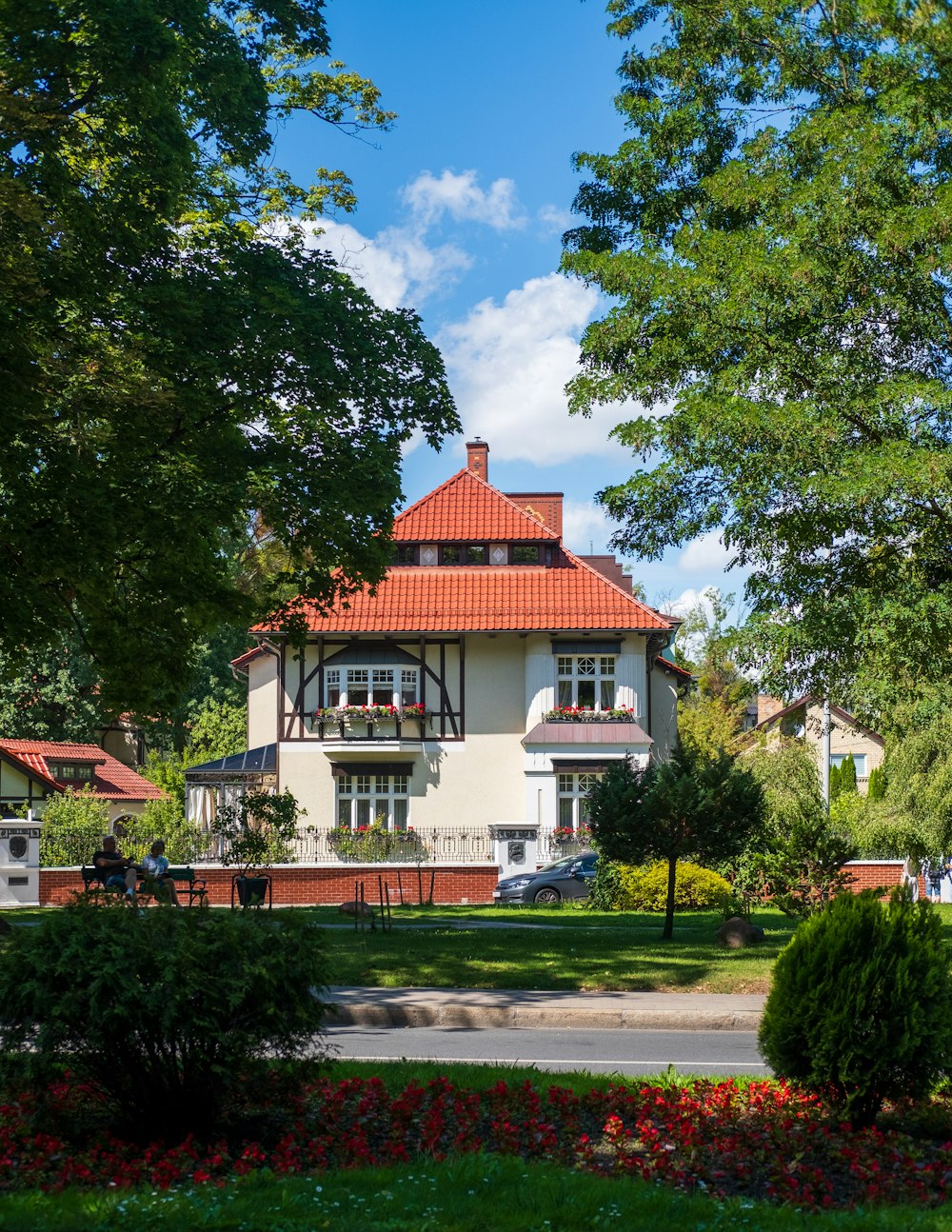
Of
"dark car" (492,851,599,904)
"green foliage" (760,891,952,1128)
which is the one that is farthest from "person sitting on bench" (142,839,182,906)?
"green foliage" (760,891,952,1128)

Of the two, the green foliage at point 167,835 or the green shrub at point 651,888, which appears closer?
the green shrub at point 651,888

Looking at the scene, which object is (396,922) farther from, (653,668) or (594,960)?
(653,668)

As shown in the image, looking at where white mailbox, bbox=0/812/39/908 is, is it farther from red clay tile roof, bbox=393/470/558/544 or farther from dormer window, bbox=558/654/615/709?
dormer window, bbox=558/654/615/709

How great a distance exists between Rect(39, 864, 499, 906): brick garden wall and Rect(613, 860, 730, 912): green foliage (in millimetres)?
3148

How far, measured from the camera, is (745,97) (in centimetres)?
1962

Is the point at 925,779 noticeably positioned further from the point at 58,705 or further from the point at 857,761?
the point at 58,705

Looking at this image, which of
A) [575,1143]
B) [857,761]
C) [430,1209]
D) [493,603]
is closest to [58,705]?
[493,603]

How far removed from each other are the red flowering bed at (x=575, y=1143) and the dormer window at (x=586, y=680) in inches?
1341

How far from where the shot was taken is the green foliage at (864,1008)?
23.5 feet

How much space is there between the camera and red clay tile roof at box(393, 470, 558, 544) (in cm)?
4338

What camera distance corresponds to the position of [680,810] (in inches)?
692

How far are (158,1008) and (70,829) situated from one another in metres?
28.3

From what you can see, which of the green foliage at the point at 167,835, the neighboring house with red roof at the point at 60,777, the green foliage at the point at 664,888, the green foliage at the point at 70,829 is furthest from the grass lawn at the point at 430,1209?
the neighboring house with red roof at the point at 60,777

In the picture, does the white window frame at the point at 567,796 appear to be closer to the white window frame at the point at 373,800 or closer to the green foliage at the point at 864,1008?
the white window frame at the point at 373,800
